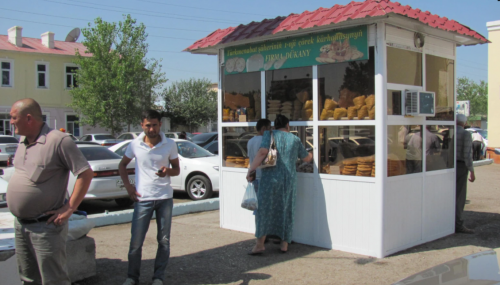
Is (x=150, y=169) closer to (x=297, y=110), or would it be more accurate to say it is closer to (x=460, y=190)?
(x=297, y=110)

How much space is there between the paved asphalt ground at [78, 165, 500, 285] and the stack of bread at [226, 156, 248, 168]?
3.51 feet

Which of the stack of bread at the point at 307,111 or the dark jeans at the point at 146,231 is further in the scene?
the stack of bread at the point at 307,111

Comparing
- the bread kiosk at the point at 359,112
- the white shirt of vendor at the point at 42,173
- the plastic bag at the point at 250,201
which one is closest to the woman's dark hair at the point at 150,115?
the white shirt of vendor at the point at 42,173

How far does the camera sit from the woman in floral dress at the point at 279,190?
19.7ft

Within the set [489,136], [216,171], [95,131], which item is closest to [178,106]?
[95,131]

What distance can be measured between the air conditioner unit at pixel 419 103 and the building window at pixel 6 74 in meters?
35.5

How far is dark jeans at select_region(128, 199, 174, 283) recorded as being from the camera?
473 centimetres

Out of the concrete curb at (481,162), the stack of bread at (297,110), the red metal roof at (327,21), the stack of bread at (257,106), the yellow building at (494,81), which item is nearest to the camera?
the red metal roof at (327,21)

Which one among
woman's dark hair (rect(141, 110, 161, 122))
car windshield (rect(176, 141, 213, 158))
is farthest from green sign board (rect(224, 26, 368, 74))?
car windshield (rect(176, 141, 213, 158))

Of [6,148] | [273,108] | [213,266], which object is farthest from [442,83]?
[6,148]

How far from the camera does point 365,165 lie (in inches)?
233

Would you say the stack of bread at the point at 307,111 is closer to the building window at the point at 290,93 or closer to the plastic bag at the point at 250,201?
the building window at the point at 290,93

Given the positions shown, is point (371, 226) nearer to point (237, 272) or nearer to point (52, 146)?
point (237, 272)

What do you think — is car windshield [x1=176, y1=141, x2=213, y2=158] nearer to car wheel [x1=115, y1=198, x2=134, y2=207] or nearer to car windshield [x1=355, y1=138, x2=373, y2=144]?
car wheel [x1=115, y1=198, x2=134, y2=207]
